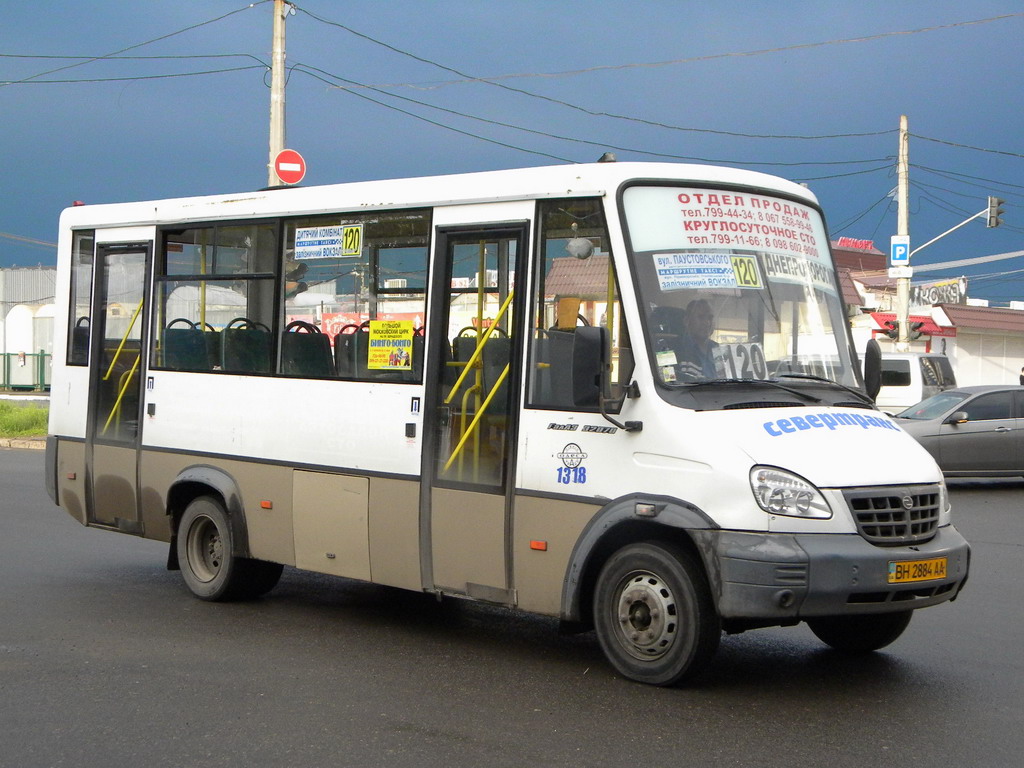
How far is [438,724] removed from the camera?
572cm

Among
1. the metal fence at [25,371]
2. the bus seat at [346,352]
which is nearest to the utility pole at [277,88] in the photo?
the bus seat at [346,352]

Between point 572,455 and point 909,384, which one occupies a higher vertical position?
point 909,384

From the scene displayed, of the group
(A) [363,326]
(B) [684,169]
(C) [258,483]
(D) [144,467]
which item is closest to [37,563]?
(D) [144,467]

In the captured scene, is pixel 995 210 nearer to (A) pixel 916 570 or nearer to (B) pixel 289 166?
(B) pixel 289 166

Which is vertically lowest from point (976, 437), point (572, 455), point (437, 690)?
point (437, 690)

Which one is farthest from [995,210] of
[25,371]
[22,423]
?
[25,371]

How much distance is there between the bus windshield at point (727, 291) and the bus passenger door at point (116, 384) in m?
4.55

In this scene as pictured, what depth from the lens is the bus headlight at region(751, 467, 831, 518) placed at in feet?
19.2

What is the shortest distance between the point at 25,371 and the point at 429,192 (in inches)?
1817

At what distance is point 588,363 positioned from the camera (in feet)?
20.4

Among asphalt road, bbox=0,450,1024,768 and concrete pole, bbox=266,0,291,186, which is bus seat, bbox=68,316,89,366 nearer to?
asphalt road, bbox=0,450,1024,768

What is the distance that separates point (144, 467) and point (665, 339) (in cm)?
462

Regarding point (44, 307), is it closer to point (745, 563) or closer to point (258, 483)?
point (258, 483)

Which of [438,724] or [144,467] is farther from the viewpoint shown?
[144,467]
